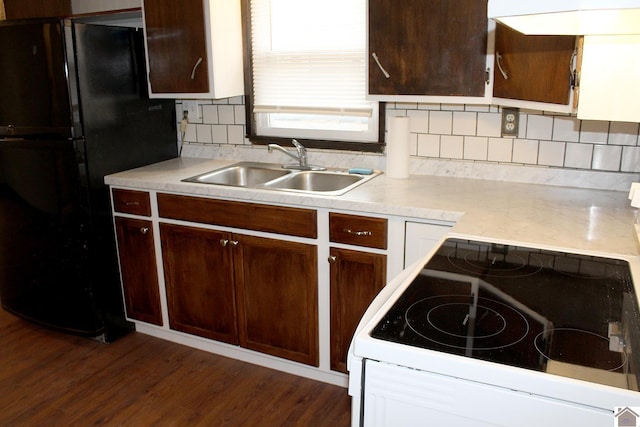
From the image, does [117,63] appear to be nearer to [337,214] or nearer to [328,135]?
[328,135]

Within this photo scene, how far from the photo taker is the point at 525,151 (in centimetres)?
249

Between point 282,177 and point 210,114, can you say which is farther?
point 210,114

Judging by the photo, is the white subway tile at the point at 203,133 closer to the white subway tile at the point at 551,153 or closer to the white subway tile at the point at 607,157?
the white subway tile at the point at 551,153

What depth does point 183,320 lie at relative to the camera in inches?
112

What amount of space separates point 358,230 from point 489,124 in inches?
32.7

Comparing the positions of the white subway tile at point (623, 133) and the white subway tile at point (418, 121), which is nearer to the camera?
the white subway tile at point (623, 133)

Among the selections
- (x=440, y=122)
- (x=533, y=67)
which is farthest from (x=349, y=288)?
(x=533, y=67)

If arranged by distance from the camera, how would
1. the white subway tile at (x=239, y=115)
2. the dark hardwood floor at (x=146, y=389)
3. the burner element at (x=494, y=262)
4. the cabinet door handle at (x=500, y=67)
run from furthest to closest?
the white subway tile at (x=239, y=115) → the dark hardwood floor at (x=146, y=389) → the cabinet door handle at (x=500, y=67) → the burner element at (x=494, y=262)

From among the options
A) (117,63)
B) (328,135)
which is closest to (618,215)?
(328,135)

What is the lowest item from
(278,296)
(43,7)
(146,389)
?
(146,389)

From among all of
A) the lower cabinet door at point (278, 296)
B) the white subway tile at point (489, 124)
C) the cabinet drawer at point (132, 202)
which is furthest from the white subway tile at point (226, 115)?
the white subway tile at point (489, 124)

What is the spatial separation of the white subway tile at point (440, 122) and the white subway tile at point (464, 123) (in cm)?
3

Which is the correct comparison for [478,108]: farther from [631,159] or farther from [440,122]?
[631,159]

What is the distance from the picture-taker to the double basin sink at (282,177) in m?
2.73
